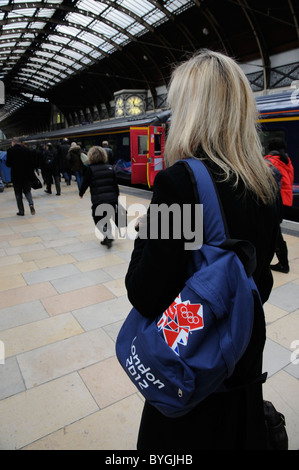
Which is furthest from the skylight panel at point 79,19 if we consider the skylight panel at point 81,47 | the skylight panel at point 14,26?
the skylight panel at point 14,26

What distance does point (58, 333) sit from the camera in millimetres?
3004

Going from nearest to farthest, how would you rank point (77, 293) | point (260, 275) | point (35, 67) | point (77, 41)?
1. point (260, 275)
2. point (77, 293)
3. point (77, 41)
4. point (35, 67)

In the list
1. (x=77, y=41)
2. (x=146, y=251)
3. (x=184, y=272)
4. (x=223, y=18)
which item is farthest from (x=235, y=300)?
(x=77, y=41)

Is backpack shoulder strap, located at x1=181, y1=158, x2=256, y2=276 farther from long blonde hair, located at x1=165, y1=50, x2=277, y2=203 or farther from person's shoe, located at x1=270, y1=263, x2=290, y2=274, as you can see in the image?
person's shoe, located at x1=270, y1=263, x2=290, y2=274

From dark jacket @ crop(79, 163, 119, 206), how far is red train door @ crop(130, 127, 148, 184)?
6749mm

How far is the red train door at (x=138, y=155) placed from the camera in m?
11.8

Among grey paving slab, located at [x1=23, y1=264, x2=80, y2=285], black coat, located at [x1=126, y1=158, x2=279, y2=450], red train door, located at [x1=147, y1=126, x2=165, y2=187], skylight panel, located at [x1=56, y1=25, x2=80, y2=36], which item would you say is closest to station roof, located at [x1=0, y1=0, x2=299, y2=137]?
skylight panel, located at [x1=56, y1=25, x2=80, y2=36]

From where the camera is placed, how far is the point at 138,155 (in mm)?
11883

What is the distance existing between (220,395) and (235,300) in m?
0.38

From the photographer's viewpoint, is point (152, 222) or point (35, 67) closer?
point (152, 222)

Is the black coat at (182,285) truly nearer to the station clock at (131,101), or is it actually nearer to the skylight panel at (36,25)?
the station clock at (131,101)

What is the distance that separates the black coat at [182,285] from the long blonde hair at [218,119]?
8cm

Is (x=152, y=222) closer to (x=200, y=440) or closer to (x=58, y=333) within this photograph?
(x=200, y=440)

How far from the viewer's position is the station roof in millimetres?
16859
